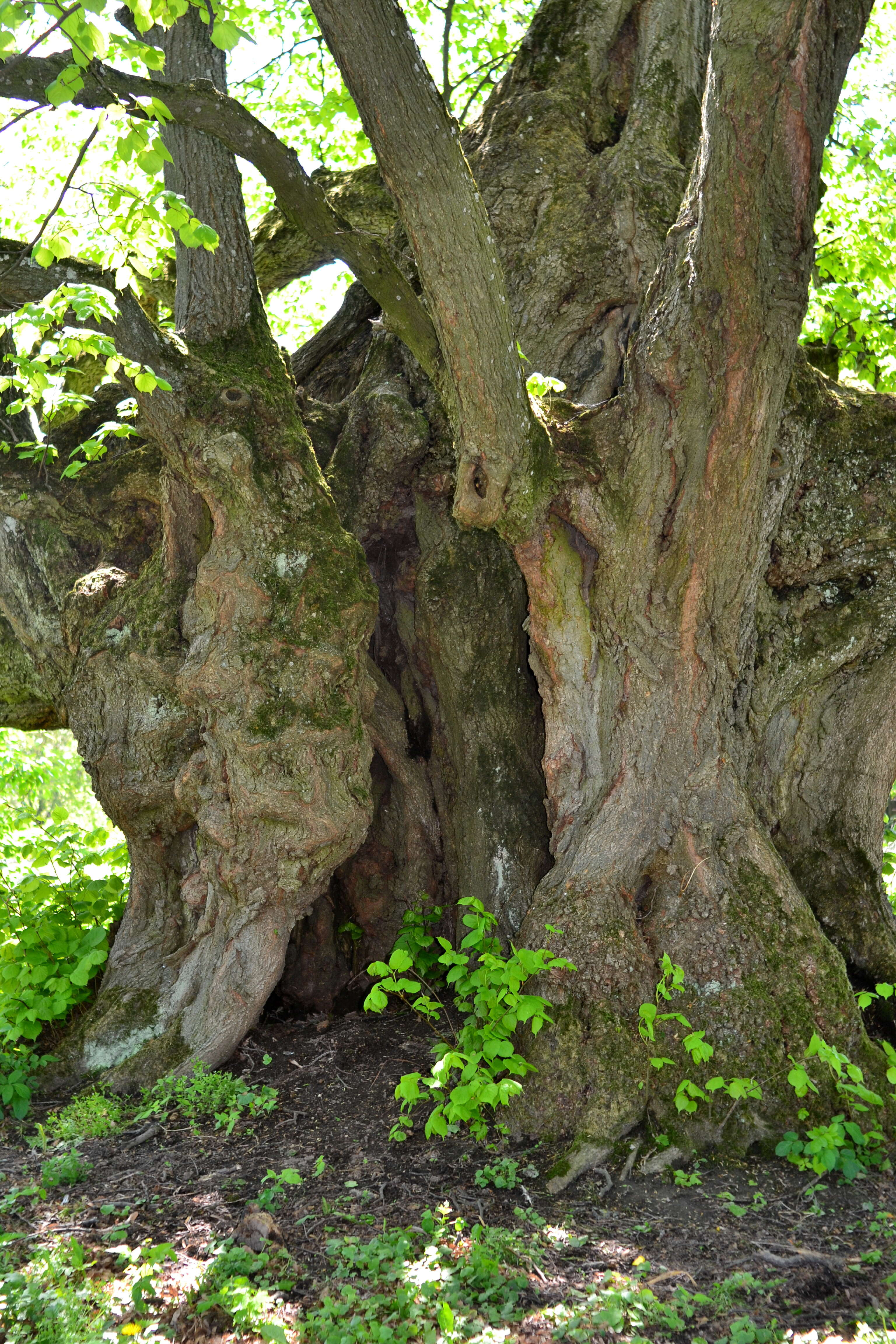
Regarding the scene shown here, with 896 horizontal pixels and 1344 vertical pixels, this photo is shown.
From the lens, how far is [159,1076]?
447cm

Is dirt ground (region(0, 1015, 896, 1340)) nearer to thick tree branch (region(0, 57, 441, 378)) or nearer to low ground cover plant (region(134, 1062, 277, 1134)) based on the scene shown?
low ground cover plant (region(134, 1062, 277, 1134))

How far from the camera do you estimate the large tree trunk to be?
388cm

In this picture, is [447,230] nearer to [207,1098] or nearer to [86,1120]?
[207,1098]

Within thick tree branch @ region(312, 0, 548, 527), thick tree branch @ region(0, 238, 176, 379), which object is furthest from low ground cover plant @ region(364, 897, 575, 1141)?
thick tree branch @ region(0, 238, 176, 379)

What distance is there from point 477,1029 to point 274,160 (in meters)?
3.72

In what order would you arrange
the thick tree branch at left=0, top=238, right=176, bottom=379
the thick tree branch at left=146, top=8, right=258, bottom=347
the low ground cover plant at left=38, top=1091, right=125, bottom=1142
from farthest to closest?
1. the thick tree branch at left=146, top=8, right=258, bottom=347
2. the thick tree branch at left=0, top=238, right=176, bottom=379
3. the low ground cover plant at left=38, top=1091, right=125, bottom=1142

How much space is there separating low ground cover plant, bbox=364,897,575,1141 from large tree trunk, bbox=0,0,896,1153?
0.68 feet

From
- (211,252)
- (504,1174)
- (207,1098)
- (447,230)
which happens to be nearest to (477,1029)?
(504,1174)

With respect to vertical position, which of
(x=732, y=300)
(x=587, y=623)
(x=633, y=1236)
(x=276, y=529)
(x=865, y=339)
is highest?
(x=865, y=339)

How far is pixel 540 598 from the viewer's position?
15.1ft

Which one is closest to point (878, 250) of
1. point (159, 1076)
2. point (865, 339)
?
point (865, 339)

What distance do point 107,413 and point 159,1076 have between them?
3722 millimetres

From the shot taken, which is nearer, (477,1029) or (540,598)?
(477,1029)

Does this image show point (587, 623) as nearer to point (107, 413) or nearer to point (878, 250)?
point (107, 413)
